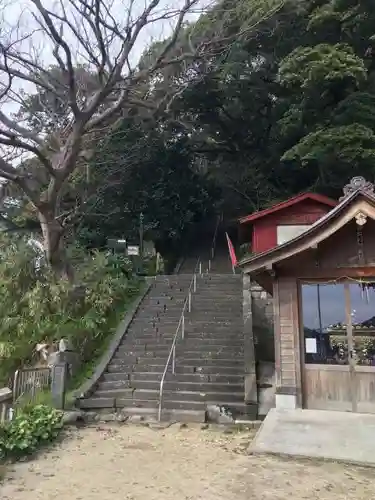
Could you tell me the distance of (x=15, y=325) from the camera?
13727mm

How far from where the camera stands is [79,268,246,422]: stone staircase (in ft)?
33.2

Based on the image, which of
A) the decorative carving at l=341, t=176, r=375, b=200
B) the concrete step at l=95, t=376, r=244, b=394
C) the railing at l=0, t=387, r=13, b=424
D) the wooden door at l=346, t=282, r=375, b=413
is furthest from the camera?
the concrete step at l=95, t=376, r=244, b=394

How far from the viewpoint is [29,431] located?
288 inches

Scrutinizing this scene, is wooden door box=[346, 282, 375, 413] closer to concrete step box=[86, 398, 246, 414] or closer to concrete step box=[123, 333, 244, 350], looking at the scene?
concrete step box=[86, 398, 246, 414]

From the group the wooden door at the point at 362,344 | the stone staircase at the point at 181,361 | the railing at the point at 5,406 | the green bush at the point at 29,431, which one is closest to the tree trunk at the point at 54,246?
the stone staircase at the point at 181,361

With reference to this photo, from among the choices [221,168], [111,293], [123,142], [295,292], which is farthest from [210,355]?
[221,168]

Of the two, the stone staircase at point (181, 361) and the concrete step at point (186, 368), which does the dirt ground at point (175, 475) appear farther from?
the concrete step at point (186, 368)

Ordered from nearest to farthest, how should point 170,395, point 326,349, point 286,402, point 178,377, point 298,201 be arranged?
point 286,402, point 326,349, point 170,395, point 178,377, point 298,201

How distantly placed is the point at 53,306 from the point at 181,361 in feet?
16.4

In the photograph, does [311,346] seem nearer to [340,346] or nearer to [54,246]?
[340,346]

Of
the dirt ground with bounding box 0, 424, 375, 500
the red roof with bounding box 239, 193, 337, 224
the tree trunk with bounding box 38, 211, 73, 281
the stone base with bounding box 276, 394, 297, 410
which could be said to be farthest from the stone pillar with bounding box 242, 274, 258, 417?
the tree trunk with bounding box 38, 211, 73, 281

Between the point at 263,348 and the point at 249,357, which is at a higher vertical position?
the point at 263,348

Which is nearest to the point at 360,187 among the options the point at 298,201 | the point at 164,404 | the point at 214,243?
the point at 164,404

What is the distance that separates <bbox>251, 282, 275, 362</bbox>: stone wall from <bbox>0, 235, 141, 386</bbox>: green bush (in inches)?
180
